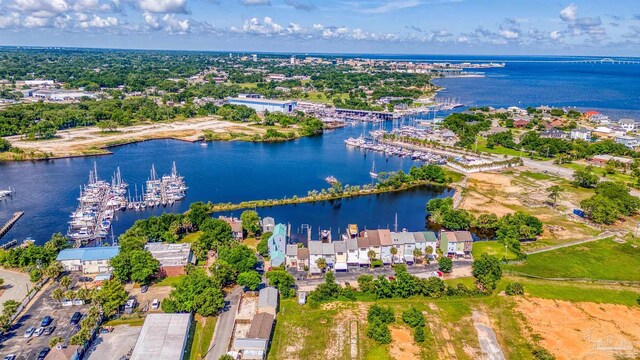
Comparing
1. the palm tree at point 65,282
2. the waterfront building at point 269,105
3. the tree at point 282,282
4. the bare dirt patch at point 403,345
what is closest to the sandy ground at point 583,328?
the bare dirt patch at point 403,345

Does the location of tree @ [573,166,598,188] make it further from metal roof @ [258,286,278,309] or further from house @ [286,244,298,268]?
metal roof @ [258,286,278,309]

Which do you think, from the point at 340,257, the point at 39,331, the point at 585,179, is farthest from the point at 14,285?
the point at 585,179

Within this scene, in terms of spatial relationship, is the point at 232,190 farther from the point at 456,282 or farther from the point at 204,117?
the point at 204,117

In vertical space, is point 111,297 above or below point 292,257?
above

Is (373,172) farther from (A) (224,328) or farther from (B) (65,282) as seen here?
(B) (65,282)

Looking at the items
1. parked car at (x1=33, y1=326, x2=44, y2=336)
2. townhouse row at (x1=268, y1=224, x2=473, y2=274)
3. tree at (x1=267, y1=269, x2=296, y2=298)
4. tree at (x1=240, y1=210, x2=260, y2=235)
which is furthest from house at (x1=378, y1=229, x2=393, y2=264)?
parked car at (x1=33, y1=326, x2=44, y2=336)

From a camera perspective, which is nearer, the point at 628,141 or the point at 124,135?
the point at 628,141

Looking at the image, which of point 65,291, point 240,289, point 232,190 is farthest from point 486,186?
point 65,291
